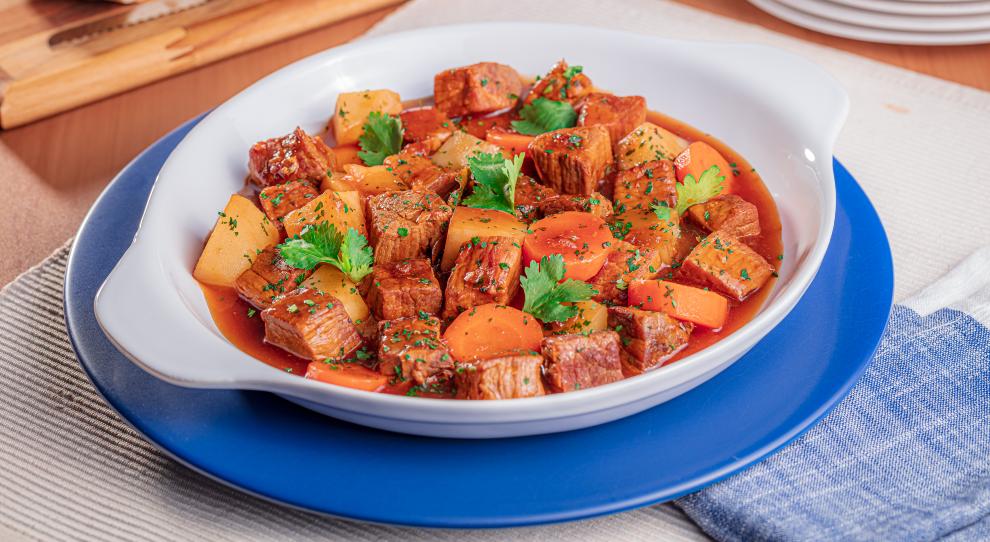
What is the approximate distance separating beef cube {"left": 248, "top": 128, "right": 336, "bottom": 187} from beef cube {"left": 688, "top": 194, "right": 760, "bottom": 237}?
1.35 m

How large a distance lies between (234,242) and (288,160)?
1.42 ft

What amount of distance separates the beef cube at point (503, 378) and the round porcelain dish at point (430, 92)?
113 mm

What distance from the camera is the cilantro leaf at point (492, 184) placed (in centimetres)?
308

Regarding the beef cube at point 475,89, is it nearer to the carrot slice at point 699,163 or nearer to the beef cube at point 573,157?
the beef cube at point 573,157

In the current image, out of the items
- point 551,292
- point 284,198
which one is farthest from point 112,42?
point 551,292

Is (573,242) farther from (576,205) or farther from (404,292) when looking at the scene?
(404,292)

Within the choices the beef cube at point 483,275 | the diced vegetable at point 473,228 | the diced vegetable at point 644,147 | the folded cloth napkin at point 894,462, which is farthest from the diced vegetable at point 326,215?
the folded cloth napkin at point 894,462

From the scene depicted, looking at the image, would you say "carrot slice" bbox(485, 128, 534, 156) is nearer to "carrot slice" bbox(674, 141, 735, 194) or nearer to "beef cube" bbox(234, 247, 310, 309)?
"carrot slice" bbox(674, 141, 735, 194)

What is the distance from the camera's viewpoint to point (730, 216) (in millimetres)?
3150

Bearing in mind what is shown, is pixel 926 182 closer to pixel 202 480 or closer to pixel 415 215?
pixel 415 215

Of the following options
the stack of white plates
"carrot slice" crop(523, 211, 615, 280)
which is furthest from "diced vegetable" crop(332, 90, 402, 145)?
the stack of white plates

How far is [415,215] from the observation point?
2986mm

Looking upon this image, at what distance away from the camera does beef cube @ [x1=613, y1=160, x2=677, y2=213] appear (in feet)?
10.5

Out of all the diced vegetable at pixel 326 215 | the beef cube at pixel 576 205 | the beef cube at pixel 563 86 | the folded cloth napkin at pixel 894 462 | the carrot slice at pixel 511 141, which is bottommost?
the folded cloth napkin at pixel 894 462
